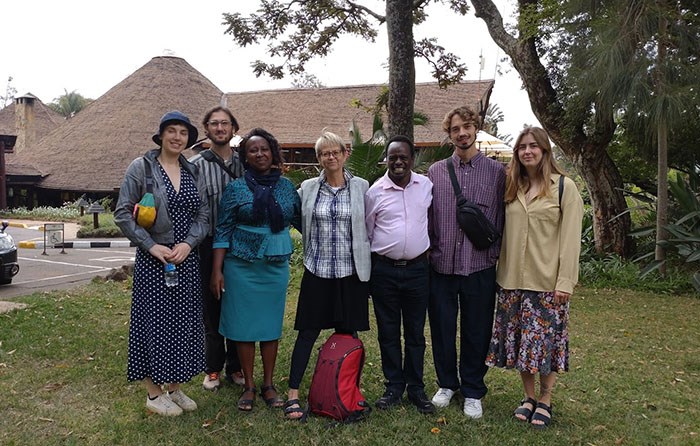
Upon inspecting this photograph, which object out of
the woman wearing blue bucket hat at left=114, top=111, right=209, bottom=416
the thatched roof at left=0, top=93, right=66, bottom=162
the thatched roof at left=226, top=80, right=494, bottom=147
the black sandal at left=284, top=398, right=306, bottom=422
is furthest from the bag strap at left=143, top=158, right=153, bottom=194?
the thatched roof at left=0, top=93, right=66, bottom=162

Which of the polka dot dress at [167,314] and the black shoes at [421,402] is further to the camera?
the black shoes at [421,402]

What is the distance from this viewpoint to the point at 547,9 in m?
8.22

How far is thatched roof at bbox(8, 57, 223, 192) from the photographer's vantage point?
81.0 feet

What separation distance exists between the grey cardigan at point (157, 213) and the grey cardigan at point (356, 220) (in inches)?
24.5

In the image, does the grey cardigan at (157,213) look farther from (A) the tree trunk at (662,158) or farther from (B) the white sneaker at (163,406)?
(A) the tree trunk at (662,158)

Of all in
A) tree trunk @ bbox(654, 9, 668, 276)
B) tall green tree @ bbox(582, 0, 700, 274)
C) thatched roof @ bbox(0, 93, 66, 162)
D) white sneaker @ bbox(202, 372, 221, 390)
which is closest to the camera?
white sneaker @ bbox(202, 372, 221, 390)

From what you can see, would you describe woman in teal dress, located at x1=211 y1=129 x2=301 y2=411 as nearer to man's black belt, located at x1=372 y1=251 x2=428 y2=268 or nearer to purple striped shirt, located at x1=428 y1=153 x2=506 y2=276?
man's black belt, located at x1=372 y1=251 x2=428 y2=268

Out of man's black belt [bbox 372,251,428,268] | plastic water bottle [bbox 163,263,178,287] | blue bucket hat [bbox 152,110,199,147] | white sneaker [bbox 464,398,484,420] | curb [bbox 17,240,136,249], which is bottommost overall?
curb [bbox 17,240,136,249]

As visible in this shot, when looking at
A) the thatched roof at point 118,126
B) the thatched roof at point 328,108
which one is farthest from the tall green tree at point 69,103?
the thatched roof at point 328,108

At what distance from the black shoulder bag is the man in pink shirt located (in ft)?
0.68

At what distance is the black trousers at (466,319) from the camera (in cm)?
355

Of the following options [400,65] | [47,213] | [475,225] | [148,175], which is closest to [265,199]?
[148,175]

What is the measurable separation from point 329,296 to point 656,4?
586 centimetres

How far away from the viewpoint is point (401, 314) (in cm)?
371
